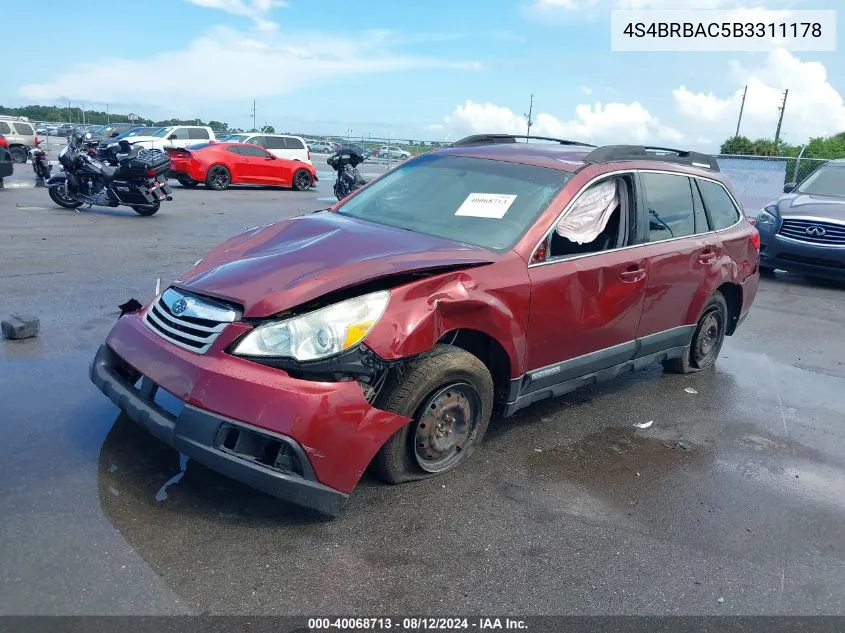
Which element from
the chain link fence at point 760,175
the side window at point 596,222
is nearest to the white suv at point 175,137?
the chain link fence at point 760,175

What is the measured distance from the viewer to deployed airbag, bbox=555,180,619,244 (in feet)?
13.4

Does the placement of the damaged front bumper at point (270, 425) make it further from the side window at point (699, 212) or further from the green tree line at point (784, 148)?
the green tree line at point (784, 148)

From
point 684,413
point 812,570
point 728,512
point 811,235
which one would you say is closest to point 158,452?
point 728,512

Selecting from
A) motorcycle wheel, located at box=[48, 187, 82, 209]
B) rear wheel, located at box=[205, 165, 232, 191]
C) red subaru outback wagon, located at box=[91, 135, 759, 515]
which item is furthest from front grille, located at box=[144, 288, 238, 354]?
rear wheel, located at box=[205, 165, 232, 191]

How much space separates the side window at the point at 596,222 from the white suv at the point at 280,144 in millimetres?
19535

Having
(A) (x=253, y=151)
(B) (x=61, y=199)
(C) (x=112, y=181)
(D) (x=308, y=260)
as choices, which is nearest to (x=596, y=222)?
(D) (x=308, y=260)

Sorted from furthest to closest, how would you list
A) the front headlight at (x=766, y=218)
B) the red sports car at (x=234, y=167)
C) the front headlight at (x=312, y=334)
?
the red sports car at (x=234, y=167)
the front headlight at (x=766, y=218)
the front headlight at (x=312, y=334)

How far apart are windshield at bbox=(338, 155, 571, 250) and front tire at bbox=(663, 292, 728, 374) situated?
209cm

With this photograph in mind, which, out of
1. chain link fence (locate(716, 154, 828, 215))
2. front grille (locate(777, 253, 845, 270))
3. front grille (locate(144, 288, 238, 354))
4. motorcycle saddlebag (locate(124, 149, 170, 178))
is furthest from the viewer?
chain link fence (locate(716, 154, 828, 215))

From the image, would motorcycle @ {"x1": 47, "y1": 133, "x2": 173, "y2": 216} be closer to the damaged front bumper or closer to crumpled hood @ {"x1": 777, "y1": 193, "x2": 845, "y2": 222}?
crumpled hood @ {"x1": 777, "y1": 193, "x2": 845, "y2": 222}

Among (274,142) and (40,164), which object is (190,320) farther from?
(274,142)

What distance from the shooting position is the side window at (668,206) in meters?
4.68

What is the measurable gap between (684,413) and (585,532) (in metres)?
2.01

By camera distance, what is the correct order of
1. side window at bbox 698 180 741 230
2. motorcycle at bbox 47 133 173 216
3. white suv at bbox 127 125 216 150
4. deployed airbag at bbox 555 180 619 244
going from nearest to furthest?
deployed airbag at bbox 555 180 619 244 → side window at bbox 698 180 741 230 → motorcycle at bbox 47 133 173 216 → white suv at bbox 127 125 216 150
